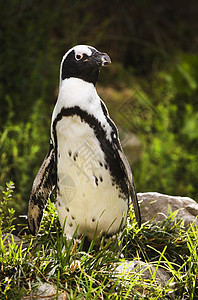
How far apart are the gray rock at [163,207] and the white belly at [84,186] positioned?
37 cm

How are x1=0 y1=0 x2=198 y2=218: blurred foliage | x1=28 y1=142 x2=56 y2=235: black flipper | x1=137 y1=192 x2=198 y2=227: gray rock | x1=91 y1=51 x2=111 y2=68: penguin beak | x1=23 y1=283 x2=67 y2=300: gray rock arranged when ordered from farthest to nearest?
1. x1=0 y1=0 x2=198 y2=218: blurred foliage
2. x1=137 y1=192 x2=198 y2=227: gray rock
3. x1=28 y1=142 x2=56 y2=235: black flipper
4. x1=91 y1=51 x2=111 y2=68: penguin beak
5. x1=23 y1=283 x2=67 y2=300: gray rock

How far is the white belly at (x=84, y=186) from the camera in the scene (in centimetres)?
155

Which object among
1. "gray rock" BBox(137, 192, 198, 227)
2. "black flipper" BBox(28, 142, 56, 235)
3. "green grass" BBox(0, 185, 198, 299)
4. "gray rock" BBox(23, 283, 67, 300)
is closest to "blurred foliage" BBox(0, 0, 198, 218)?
"gray rock" BBox(137, 192, 198, 227)

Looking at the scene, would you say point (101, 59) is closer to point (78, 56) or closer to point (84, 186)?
point (78, 56)

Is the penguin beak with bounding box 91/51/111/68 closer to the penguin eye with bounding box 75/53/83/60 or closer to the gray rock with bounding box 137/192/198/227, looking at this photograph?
the penguin eye with bounding box 75/53/83/60

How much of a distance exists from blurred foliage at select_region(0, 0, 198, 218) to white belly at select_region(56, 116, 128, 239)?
0.69m

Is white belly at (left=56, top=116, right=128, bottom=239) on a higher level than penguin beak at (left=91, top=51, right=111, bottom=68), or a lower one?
lower

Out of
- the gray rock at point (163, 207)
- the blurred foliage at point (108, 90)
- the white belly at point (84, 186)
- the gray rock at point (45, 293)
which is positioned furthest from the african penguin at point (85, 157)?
the blurred foliage at point (108, 90)

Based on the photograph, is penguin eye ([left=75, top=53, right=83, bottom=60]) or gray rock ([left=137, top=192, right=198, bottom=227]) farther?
gray rock ([left=137, top=192, right=198, bottom=227])

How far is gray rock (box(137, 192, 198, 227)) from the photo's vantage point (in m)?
2.00

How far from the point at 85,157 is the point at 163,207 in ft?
2.04

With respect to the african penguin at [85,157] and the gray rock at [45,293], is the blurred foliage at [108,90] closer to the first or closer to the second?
the african penguin at [85,157]

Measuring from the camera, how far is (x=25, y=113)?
11.9ft

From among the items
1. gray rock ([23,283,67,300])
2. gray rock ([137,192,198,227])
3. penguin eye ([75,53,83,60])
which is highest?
penguin eye ([75,53,83,60])
